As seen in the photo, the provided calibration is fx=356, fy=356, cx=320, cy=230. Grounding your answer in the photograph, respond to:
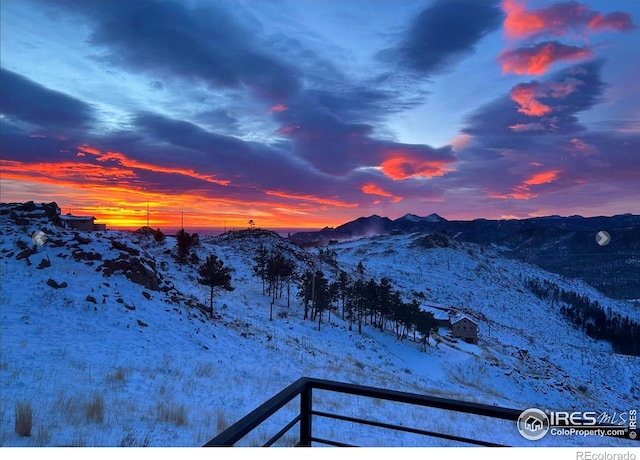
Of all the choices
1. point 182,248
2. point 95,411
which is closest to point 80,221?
→ point 182,248

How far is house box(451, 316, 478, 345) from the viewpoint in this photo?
6481 cm

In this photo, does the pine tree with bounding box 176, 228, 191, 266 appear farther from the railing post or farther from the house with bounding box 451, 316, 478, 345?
the railing post

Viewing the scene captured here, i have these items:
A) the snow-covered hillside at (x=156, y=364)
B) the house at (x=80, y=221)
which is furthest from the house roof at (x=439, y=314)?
the house at (x=80, y=221)

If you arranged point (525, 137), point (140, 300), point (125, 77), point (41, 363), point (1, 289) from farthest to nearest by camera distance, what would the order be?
point (525, 137) < point (140, 300) < point (1, 289) < point (125, 77) < point (41, 363)

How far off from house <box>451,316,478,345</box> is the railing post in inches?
2702

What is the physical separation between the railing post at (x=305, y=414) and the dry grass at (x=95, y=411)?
5.20 metres

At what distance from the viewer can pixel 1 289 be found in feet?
55.4

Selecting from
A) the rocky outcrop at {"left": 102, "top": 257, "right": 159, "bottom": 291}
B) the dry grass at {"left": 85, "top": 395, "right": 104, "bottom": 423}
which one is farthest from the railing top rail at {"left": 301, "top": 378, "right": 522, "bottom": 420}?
the rocky outcrop at {"left": 102, "top": 257, "right": 159, "bottom": 291}

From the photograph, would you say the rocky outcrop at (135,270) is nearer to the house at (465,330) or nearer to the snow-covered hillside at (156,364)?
the snow-covered hillside at (156,364)

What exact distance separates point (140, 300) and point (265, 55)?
609 inches

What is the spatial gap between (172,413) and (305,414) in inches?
216

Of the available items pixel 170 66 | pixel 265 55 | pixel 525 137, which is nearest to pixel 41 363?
pixel 170 66

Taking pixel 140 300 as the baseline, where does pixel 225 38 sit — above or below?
above
